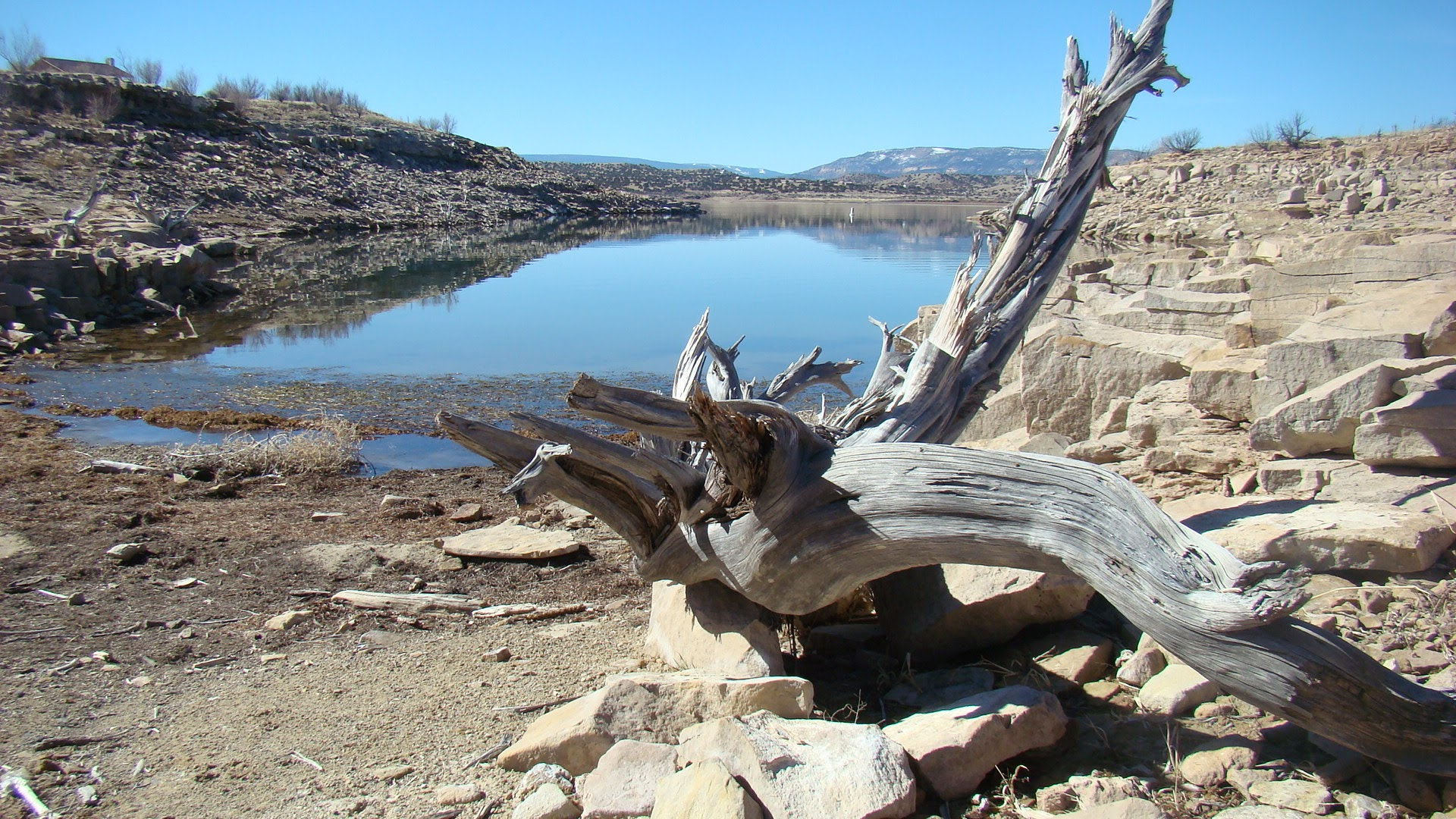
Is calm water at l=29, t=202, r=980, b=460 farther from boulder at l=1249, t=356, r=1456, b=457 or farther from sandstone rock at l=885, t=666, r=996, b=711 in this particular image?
boulder at l=1249, t=356, r=1456, b=457

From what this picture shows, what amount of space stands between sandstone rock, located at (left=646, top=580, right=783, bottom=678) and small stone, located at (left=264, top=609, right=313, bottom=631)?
1.95 meters

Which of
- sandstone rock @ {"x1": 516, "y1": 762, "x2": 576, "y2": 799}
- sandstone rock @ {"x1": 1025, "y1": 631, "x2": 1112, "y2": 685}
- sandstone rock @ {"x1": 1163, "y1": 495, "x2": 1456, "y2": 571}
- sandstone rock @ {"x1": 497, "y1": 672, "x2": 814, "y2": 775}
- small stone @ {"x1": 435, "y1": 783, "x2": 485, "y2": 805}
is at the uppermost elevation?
sandstone rock @ {"x1": 1163, "y1": 495, "x2": 1456, "y2": 571}

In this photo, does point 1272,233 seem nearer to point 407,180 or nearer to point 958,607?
point 958,607

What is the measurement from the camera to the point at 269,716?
3881 millimetres

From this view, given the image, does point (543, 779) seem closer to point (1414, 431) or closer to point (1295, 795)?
point (1295, 795)

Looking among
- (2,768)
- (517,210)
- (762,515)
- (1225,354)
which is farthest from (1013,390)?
(517,210)

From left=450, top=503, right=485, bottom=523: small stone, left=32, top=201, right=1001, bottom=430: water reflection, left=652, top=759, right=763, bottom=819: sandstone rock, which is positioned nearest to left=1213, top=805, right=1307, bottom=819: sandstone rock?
left=652, top=759, right=763, bottom=819: sandstone rock

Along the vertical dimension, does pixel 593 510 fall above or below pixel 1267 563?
below

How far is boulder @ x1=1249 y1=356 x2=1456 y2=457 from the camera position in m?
3.93

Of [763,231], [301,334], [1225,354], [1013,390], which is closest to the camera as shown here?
[1225,354]

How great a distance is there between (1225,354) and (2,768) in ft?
19.9

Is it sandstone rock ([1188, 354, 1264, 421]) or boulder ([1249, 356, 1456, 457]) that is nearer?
boulder ([1249, 356, 1456, 457])

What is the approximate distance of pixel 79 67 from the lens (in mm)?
47812

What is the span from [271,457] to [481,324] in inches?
415
